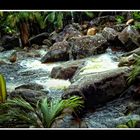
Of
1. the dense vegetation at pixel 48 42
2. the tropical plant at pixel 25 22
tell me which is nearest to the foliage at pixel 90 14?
the dense vegetation at pixel 48 42

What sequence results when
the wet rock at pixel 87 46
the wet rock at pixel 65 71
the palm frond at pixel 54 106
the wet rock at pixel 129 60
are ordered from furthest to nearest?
the wet rock at pixel 87 46, the wet rock at pixel 65 71, the wet rock at pixel 129 60, the palm frond at pixel 54 106

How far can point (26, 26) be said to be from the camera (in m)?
4.27

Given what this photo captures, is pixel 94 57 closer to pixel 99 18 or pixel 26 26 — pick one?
pixel 99 18

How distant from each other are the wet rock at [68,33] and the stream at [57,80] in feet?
0.88

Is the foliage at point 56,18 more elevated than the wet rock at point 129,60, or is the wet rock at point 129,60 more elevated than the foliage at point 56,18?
the foliage at point 56,18

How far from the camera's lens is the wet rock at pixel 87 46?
4309 millimetres

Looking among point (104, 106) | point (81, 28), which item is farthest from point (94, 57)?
point (104, 106)

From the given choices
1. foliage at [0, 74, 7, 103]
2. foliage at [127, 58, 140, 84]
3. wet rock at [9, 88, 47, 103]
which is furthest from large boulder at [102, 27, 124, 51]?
foliage at [0, 74, 7, 103]

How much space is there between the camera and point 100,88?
4.10 metres

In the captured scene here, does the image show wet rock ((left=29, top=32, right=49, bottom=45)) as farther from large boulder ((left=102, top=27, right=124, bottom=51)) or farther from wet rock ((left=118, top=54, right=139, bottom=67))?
wet rock ((left=118, top=54, right=139, bottom=67))

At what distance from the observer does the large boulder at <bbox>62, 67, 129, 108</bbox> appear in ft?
13.3

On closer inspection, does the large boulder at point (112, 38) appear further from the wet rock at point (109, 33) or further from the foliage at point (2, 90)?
the foliage at point (2, 90)

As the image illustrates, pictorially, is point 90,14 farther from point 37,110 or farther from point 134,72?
point 37,110
